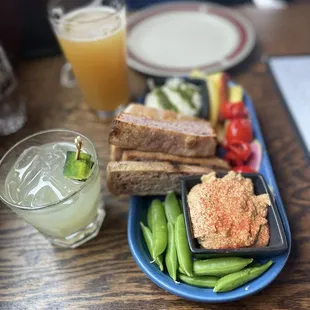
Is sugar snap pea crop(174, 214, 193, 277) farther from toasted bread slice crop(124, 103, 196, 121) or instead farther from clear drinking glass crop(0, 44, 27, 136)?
clear drinking glass crop(0, 44, 27, 136)

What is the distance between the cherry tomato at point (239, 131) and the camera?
126cm

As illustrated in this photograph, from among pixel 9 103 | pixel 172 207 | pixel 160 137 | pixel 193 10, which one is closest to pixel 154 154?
pixel 160 137

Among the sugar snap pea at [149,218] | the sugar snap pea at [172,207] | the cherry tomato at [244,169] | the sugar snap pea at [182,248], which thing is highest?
the sugar snap pea at [182,248]

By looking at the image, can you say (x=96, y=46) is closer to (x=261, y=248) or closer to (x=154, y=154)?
(x=154, y=154)

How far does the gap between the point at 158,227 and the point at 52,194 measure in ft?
0.98

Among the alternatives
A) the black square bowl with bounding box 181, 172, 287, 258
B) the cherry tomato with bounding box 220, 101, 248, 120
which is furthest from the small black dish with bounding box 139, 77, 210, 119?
the black square bowl with bounding box 181, 172, 287, 258

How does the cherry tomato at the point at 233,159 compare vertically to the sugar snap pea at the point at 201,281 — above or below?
below

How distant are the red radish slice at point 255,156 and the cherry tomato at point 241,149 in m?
0.02

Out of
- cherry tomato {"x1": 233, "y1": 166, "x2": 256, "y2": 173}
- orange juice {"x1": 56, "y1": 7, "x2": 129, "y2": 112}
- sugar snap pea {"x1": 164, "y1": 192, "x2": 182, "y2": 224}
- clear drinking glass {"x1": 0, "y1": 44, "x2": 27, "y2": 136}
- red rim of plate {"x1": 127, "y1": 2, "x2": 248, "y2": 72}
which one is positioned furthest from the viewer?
red rim of plate {"x1": 127, "y1": 2, "x2": 248, "y2": 72}

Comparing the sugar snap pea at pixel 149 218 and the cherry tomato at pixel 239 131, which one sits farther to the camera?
the cherry tomato at pixel 239 131

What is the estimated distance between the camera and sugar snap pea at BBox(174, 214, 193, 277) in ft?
3.01

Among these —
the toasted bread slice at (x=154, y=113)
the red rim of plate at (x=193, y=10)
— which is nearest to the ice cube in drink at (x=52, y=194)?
the toasted bread slice at (x=154, y=113)

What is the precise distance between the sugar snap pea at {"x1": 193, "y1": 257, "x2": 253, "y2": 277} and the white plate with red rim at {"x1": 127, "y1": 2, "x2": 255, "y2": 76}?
0.90 m

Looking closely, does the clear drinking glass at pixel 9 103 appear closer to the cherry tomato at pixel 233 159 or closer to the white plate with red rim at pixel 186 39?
the white plate with red rim at pixel 186 39
